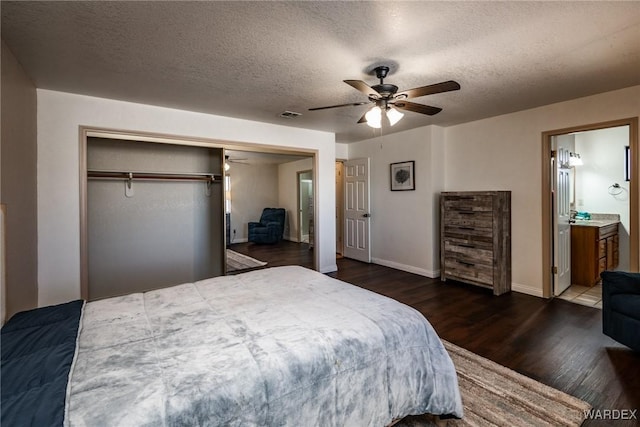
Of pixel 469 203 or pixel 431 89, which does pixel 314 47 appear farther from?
pixel 469 203

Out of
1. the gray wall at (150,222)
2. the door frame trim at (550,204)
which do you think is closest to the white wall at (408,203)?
the door frame trim at (550,204)

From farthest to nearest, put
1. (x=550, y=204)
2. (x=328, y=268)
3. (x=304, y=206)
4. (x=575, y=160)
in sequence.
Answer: (x=304, y=206) → (x=328, y=268) → (x=575, y=160) → (x=550, y=204)

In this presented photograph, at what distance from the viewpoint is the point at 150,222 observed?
405cm

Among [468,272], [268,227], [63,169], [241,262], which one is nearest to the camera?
[63,169]

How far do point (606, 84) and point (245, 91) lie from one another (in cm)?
358

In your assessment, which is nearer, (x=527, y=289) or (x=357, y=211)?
(x=527, y=289)

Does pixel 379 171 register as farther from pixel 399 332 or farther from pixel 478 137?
pixel 399 332

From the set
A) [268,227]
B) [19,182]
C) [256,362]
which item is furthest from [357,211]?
[256,362]

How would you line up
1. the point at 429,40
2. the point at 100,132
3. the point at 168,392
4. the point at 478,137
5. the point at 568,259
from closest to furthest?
1. the point at 168,392
2. the point at 429,40
3. the point at 100,132
4. the point at 568,259
5. the point at 478,137

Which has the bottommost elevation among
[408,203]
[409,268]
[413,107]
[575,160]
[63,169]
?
[409,268]

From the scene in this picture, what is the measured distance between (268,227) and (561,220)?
581 cm

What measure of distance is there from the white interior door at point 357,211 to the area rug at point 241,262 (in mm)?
1807

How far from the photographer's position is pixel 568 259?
4055 mm

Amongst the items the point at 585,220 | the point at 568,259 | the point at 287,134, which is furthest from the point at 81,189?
the point at 585,220
